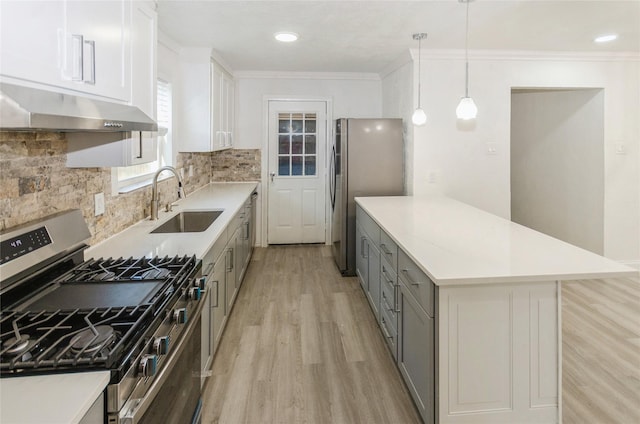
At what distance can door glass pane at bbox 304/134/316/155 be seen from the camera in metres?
5.81

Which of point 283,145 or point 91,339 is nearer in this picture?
point 91,339

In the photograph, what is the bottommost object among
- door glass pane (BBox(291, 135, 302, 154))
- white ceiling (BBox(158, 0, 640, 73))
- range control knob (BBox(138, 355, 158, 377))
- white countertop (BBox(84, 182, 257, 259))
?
range control knob (BBox(138, 355, 158, 377))

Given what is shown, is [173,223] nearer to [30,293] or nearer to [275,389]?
[275,389]

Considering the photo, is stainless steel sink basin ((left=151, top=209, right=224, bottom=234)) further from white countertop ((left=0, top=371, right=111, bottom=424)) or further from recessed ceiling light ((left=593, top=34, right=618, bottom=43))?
recessed ceiling light ((left=593, top=34, right=618, bottom=43))

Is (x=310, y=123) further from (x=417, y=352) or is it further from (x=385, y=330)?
(x=417, y=352)

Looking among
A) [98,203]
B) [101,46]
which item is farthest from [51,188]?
[101,46]

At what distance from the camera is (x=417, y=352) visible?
2.12 metres

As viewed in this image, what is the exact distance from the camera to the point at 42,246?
167cm

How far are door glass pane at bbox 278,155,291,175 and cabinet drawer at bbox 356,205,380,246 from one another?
1.82 m

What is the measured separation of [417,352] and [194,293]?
1.12 metres

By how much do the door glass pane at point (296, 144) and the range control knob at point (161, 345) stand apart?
4.60 m

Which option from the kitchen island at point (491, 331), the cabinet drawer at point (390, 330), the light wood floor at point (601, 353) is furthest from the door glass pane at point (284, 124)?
the kitchen island at point (491, 331)

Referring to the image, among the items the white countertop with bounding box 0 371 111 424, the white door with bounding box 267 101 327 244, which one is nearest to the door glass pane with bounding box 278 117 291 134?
the white door with bounding box 267 101 327 244

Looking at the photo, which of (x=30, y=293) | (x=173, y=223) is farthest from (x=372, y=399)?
(x=173, y=223)
